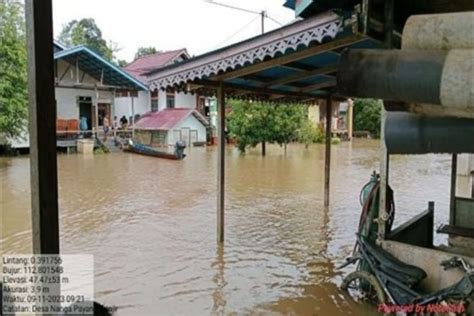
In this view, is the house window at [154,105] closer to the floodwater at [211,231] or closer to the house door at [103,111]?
the house door at [103,111]

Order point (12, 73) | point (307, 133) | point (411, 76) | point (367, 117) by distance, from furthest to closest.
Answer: point (367, 117)
point (307, 133)
point (12, 73)
point (411, 76)

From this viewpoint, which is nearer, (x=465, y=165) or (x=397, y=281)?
(x=397, y=281)

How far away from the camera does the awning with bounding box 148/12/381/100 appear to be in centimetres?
322

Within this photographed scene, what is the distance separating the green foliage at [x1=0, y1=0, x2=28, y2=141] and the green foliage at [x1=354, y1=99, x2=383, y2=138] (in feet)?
68.6

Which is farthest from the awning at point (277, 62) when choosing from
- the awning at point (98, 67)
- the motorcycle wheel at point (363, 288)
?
the awning at point (98, 67)

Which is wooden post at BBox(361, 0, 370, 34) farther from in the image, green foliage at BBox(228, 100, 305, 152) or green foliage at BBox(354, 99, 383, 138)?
green foliage at BBox(354, 99, 383, 138)

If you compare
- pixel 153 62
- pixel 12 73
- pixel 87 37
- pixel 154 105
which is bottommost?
pixel 154 105

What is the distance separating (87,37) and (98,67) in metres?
24.6

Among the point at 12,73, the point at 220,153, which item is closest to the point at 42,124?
the point at 220,153

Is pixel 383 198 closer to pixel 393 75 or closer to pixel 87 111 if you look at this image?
pixel 393 75

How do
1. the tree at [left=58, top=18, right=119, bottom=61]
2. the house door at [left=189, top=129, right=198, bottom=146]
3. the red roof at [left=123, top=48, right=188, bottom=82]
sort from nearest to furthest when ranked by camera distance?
the house door at [left=189, top=129, right=198, bottom=146], the red roof at [left=123, top=48, right=188, bottom=82], the tree at [left=58, top=18, right=119, bottom=61]

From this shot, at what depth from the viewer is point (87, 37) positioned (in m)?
43.3

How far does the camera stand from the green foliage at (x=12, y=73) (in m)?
15.1

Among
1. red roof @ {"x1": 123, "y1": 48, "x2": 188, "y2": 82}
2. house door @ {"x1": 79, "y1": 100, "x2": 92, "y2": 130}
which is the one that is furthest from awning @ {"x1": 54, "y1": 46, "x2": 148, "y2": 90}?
red roof @ {"x1": 123, "y1": 48, "x2": 188, "y2": 82}
